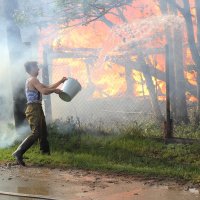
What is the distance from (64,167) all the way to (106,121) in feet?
11.2

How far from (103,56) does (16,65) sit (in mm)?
4197

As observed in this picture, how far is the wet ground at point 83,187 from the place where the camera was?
205 inches

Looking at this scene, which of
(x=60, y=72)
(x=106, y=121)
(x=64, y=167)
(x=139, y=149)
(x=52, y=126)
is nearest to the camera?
(x=64, y=167)

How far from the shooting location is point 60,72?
14648 millimetres

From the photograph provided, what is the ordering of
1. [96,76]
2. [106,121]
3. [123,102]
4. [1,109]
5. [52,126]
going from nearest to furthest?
1. [52,126]
2. [106,121]
3. [1,109]
4. [123,102]
5. [96,76]

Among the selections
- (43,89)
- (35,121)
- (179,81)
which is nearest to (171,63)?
(179,81)

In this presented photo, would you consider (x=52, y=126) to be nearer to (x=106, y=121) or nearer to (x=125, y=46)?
(x=106, y=121)

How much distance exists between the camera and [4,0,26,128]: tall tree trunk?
865 centimetres

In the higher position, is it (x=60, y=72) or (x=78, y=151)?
(x=60, y=72)

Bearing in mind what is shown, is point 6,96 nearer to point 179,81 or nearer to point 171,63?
point 171,63

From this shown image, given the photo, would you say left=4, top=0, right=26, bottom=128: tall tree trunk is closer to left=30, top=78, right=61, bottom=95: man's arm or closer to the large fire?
left=30, top=78, right=61, bottom=95: man's arm

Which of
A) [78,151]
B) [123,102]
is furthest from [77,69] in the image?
[78,151]

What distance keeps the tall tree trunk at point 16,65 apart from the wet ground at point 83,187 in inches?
89.6

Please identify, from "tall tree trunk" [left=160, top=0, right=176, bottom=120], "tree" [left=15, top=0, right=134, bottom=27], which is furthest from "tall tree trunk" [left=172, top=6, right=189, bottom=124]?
"tree" [left=15, top=0, right=134, bottom=27]
